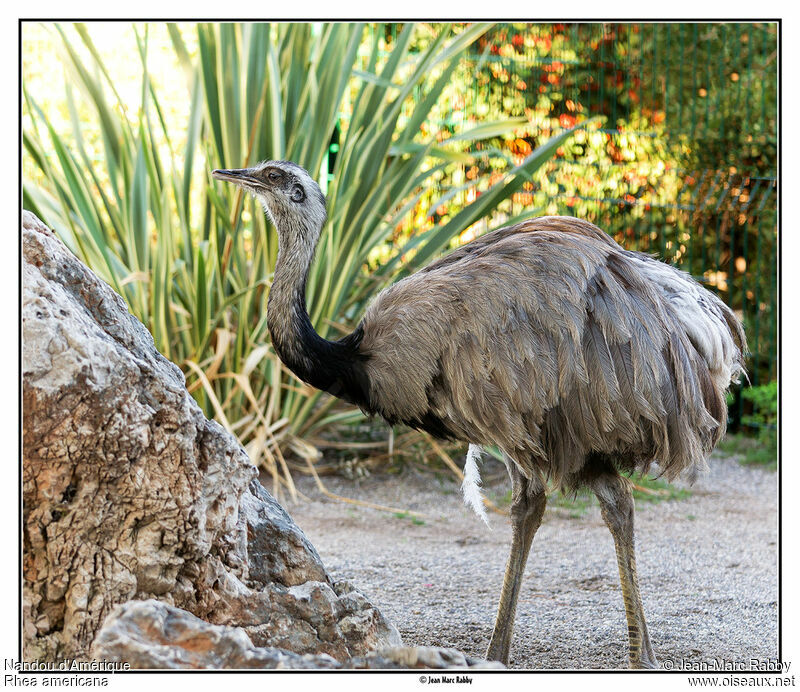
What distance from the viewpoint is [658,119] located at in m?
8.09

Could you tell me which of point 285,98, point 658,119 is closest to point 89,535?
point 285,98

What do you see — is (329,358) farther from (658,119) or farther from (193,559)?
(658,119)

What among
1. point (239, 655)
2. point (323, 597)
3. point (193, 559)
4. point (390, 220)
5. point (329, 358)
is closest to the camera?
point (239, 655)

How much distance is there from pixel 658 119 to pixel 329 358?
5.78 meters

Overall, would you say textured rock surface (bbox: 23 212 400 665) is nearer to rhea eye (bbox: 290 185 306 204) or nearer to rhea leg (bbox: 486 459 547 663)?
rhea leg (bbox: 486 459 547 663)

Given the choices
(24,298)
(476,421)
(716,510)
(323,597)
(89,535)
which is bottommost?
(716,510)

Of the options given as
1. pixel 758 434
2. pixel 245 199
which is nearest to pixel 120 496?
pixel 245 199

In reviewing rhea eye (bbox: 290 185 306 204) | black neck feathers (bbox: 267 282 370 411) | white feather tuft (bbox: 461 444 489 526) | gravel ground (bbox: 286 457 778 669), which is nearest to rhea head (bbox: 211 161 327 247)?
rhea eye (bbox: 290 185 306 204)

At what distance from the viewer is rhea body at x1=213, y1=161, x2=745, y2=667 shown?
9.95 ft

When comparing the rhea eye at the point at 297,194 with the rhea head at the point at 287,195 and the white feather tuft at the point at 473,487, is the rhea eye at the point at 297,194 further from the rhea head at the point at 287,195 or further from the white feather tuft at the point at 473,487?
the white feather tuft at the point at 473,487

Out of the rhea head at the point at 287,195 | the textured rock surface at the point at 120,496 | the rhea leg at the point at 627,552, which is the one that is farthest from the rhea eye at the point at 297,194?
the rhea leg at the point at 627,552

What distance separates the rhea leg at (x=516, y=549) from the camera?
10.7 ft

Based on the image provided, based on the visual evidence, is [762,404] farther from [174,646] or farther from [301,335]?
[174,646]

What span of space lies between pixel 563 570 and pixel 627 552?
1.23 m
